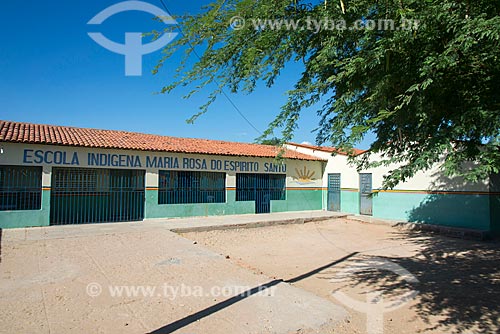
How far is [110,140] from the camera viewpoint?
42.1 ft

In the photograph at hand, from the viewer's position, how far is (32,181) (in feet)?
36.2

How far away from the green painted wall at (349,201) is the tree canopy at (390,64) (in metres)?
12.0

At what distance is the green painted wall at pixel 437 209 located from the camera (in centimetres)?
1127

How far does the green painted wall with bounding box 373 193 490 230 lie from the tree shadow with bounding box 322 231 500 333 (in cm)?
202

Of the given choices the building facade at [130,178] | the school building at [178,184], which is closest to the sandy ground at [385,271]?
the school building at [178,184]

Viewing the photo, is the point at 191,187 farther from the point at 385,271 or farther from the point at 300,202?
the point at 385,271

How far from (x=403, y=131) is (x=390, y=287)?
3.11 meters

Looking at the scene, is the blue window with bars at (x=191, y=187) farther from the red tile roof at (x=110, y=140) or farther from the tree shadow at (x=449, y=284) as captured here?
the tree shadow at (x=449, y=284)

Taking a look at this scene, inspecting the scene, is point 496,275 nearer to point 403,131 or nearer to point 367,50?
point 403,131

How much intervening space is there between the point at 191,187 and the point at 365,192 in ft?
27.5

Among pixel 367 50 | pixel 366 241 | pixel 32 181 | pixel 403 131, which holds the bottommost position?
pixel 366 241

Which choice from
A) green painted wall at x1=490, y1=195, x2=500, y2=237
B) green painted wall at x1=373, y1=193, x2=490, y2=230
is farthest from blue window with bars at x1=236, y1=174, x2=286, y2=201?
green painted wall at x1=490, y1=195, x2=500, y2=237

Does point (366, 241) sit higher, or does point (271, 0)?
point (271, 0)

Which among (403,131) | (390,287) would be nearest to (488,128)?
(403,131)
